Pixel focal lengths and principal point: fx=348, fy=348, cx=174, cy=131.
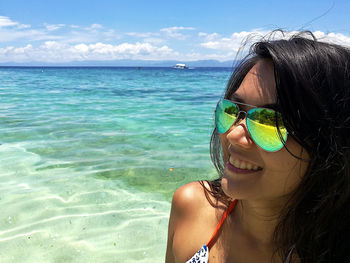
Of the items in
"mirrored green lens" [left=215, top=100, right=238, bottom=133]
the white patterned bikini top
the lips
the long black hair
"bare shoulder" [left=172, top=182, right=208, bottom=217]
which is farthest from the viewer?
"bare shoulder" [left=172, top=182, right=208, bottom=217]

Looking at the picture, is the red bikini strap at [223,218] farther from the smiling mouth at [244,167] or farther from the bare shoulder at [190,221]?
the smiling mouth at [244,167]

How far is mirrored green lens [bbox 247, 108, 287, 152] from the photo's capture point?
1.21 m

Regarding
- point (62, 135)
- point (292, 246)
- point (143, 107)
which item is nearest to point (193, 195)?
point (292, 246)

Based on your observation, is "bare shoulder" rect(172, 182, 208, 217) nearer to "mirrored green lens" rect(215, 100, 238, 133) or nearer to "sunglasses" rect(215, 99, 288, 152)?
"mirrored green lens" rect(215, 100, 238, 133)

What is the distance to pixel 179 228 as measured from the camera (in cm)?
167

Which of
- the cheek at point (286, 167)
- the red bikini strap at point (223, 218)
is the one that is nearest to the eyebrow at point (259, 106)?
the cheek at point (286, 167)

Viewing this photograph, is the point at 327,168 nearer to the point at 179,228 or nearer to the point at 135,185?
the point at 179,228

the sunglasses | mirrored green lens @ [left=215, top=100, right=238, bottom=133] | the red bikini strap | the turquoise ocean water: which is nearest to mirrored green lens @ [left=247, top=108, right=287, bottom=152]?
the sunglasses

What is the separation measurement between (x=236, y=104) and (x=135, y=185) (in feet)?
10.9

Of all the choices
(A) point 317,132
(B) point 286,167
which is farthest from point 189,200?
(A) point 317,132

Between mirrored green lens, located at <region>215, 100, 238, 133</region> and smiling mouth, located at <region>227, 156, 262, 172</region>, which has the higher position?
mirrored green lens, located at <region>215, 100, 238, 133</region>

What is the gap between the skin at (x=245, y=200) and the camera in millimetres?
1244

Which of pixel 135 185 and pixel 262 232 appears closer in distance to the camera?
pixel 262 232

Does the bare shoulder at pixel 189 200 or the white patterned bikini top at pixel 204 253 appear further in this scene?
the bare shoulder at pixel 189 200
